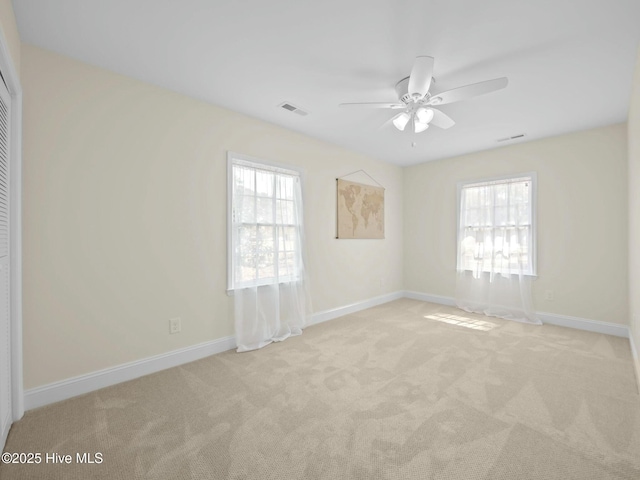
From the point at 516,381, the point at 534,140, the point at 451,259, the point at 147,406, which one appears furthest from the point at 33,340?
the point at 534,140

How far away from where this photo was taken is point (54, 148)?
2.17m

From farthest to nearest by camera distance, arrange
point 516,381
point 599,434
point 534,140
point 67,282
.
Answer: point 534,140 < point 516,381 < point 67,282 < point 599,434

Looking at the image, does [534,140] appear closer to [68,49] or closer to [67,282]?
[68,49]

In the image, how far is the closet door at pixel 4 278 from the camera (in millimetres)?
1700

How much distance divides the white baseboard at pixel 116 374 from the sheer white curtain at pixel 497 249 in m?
3.75

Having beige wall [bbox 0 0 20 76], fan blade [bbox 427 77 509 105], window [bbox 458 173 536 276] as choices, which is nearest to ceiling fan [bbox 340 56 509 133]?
fan blade [bbox 427 77 509 105]

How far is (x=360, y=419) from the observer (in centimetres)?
194

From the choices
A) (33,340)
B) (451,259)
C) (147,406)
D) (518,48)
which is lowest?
(147,406)

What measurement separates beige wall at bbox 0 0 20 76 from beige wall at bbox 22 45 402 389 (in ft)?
0.41

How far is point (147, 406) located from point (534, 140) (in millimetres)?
5323

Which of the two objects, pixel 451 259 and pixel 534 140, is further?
pixel 451 259

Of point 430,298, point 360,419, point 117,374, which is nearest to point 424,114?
point 360,419

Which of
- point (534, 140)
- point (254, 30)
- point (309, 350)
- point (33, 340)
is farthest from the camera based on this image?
point (534, 140)

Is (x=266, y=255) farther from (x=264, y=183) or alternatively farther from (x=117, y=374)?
(x=117, y=374)
